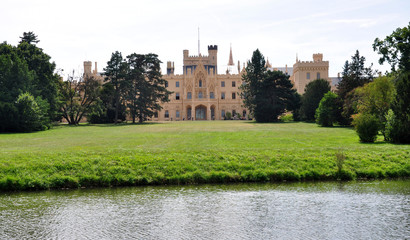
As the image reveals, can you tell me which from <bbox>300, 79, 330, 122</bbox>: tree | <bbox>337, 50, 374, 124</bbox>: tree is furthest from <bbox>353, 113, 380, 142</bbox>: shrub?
<bbox>300, 79, 330, 122</bbox>: tree

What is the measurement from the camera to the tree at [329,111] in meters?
47.7

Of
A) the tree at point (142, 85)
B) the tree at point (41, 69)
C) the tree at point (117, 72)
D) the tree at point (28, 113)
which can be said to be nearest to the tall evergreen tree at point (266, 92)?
the tree at point (142, 85)

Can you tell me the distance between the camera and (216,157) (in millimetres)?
18250

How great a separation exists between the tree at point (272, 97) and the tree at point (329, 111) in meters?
15.8

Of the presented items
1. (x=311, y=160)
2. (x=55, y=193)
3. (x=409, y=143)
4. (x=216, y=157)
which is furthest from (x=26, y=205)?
(x=409, y=143)

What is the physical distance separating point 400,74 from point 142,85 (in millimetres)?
39647

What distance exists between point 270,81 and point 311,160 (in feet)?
162

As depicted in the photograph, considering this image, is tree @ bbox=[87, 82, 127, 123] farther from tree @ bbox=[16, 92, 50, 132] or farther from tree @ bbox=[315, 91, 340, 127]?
tree @ bbox=[315, 91, 340, 127]

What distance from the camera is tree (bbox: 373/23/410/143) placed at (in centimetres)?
2459

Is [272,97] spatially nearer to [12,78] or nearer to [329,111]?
[329,111]

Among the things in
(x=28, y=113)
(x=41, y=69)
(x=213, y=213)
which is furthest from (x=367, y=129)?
(x=41, y=69)

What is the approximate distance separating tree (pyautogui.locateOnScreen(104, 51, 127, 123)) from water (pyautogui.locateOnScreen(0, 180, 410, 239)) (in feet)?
155

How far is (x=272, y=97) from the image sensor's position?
66250 millimetres

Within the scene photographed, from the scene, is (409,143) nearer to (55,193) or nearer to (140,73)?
(55,193)
